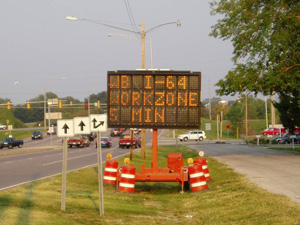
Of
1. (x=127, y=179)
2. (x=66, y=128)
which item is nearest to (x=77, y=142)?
(x=127, y=179)

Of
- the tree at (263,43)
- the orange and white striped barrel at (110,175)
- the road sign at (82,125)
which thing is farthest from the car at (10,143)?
the road sign at (82,125)

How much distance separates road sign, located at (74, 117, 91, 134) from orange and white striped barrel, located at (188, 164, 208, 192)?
268 inches

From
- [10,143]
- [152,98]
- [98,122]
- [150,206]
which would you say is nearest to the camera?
[98,122]

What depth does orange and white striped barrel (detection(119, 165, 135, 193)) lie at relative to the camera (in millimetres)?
18734

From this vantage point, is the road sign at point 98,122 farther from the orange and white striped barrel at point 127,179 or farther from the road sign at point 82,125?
the orange and white striped barrel at point 127,179

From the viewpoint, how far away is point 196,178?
1880 cm

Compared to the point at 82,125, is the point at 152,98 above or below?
above

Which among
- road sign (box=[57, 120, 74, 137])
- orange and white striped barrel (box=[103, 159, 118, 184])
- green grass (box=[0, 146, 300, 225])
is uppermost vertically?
road sign (box=[57, 120, 74, 137])

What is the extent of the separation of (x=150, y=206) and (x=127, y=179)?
8.49ft

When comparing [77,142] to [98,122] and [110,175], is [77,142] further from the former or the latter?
[98,122]

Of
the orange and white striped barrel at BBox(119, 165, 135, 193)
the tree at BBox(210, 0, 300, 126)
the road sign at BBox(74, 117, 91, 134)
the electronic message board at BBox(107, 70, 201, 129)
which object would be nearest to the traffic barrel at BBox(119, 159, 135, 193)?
the orange and white striped barrel at BBox(119, 165, 135, 193)

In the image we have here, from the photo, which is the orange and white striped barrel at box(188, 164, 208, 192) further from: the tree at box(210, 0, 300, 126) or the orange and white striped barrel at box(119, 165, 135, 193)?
the tree at box(210, 0, 300, 126)

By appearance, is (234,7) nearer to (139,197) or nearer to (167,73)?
(167,73)

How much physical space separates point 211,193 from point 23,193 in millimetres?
5939
